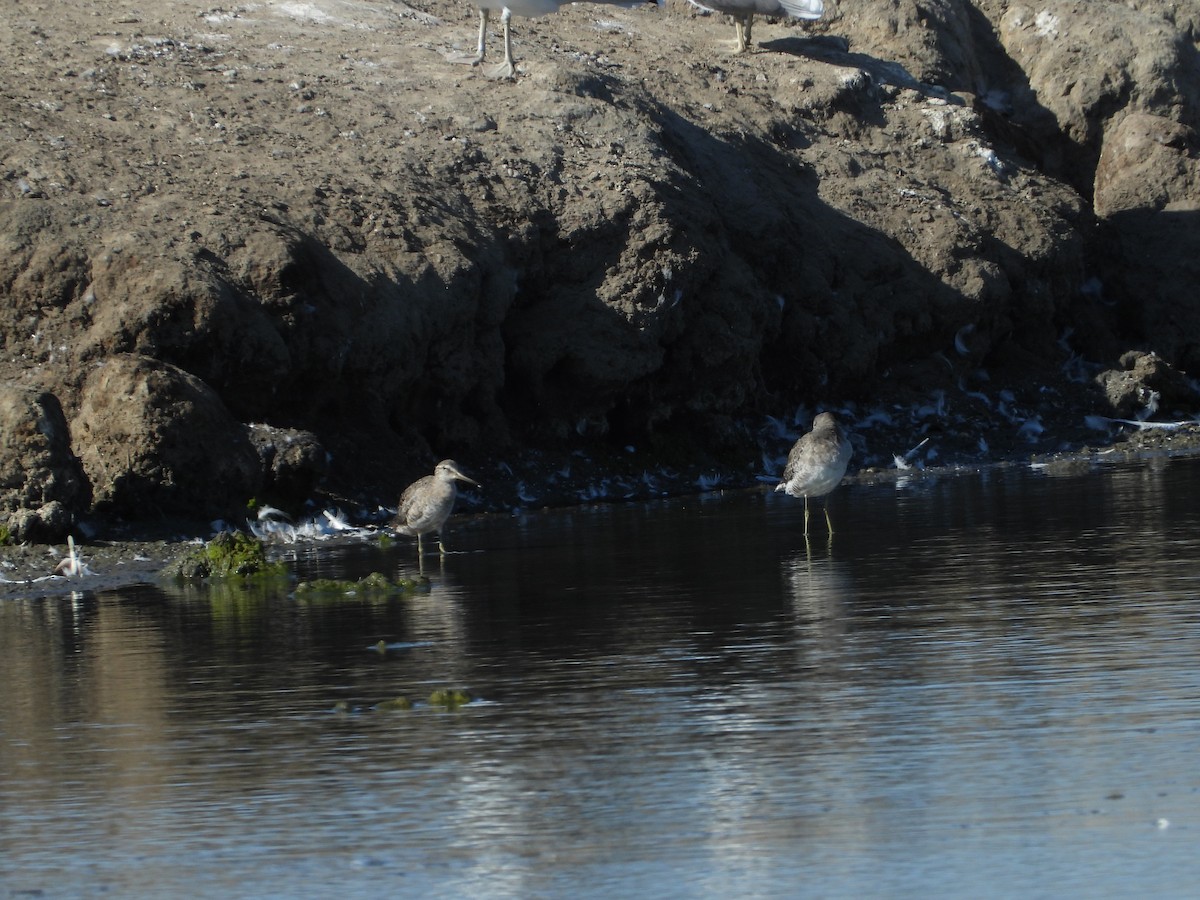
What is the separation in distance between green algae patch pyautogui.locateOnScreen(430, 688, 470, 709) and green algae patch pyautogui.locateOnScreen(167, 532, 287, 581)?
5976 mm

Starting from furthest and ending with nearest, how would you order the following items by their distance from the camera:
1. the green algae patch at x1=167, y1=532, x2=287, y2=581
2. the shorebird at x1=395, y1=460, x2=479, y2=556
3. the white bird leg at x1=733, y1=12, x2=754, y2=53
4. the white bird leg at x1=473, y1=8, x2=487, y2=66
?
the white bird leg at x1=733, y1=12, x2=754, y2=53 → the white bird leg at x1=473, y1=8, x2=487, y2=66 → the shorebird at x1=395, y1=460, x2=479, y2=556 → the green algae patch at x1=167, y1=532, x2=287, y2=581

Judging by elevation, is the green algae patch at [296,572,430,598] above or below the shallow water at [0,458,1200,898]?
above

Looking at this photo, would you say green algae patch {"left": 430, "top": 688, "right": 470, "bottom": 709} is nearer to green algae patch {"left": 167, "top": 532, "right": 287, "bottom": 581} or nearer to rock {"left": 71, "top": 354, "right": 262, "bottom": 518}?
green algae patch {"left": 167, "top": 532, "right": 287, "bottom": 581}

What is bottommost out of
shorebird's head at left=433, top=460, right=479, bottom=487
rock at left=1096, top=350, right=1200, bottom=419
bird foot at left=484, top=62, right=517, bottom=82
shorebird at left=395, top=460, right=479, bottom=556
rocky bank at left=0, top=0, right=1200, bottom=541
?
shorebird at left=395, top=460, right=479, bottom=556

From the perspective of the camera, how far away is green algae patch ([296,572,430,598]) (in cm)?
1348

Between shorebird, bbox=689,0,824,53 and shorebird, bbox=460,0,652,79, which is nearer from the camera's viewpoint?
shorebird, bbox=460,0,652,79

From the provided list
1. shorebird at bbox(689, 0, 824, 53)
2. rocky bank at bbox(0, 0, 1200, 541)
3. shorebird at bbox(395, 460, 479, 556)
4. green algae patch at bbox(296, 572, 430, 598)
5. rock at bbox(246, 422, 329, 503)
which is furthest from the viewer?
shorebird at bbox(689, 0, 824, 53)

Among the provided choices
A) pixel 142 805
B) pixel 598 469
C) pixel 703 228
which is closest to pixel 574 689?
pixel 142 805

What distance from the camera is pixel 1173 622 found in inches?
402

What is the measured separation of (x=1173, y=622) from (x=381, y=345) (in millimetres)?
12014

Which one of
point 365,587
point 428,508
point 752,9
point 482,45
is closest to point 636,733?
point 365,587

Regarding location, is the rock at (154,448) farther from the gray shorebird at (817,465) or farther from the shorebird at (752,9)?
the shorebird at (752,9)

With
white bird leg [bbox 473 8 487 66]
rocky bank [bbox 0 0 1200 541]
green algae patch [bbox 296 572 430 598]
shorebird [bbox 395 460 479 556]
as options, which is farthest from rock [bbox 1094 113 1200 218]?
green algae patch [bbox 296 572 430 598]

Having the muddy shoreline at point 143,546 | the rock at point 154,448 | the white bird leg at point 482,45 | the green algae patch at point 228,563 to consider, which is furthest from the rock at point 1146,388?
the green algae patch at point 228,563
